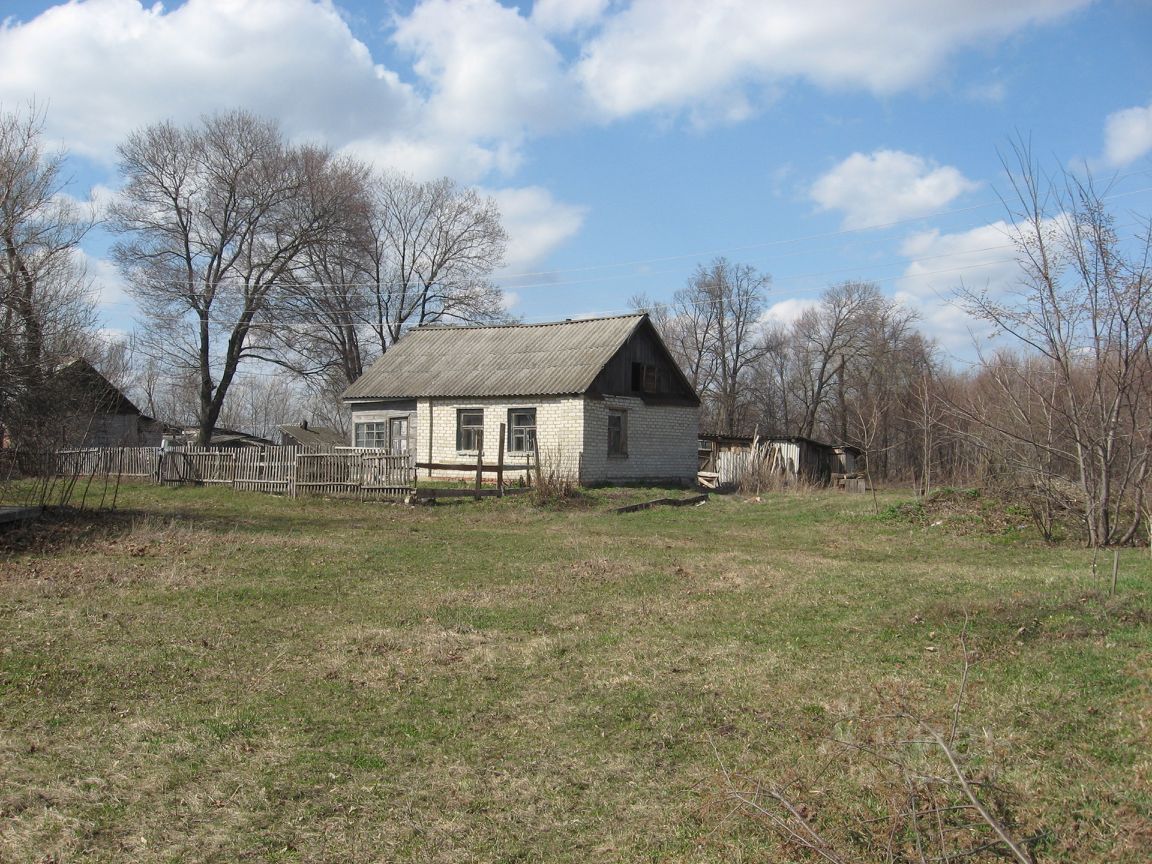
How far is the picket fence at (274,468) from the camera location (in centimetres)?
2181

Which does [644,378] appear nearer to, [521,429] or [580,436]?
[580,436]

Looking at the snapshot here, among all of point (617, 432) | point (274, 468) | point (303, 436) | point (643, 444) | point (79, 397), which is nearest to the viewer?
point (79, 397)

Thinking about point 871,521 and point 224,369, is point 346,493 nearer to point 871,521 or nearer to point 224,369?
point 871,521

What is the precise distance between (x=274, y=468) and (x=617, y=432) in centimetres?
1001

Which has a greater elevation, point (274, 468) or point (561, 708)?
point (274, 468)

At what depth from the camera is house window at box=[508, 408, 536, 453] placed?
2625cm

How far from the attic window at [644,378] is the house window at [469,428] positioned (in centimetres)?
494

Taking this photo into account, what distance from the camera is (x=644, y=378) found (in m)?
28.3

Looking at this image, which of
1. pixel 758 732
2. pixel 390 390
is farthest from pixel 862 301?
pixel 758 732

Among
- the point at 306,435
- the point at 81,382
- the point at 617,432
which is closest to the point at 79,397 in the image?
the point at 81,382

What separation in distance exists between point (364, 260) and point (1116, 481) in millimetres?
39405

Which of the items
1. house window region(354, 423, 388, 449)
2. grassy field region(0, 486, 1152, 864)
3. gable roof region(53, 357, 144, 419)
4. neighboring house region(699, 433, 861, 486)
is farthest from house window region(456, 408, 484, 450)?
grassy field region(0, 486, 1152, 864)

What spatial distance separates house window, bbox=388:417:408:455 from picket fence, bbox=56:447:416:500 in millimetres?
5799

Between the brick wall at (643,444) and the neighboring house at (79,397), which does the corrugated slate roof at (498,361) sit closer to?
the brick wall at (643,444)
